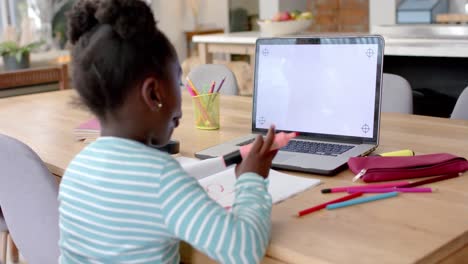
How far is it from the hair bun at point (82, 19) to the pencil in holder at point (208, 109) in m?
0.81

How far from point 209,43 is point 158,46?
3171mm

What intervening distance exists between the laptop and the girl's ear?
0.45 metres

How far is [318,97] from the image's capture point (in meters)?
1.54

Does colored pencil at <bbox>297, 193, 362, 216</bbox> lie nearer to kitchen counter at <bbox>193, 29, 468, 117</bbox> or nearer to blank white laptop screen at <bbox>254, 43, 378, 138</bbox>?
blank white laptop screen at <bbox>254, 43, 378, 138</bbox>

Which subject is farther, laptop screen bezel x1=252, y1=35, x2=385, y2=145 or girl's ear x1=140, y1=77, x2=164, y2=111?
laptop screen bezel x1=252, y1=35, x2=385, y2=145

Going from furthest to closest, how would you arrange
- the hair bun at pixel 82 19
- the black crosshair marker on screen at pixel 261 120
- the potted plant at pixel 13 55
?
the potted plant at pixel 13 55 < the black crosshair marker on screen at pixel 261 120 < the hair bun at pixel 82 19

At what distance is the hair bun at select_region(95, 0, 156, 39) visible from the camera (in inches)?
37.1

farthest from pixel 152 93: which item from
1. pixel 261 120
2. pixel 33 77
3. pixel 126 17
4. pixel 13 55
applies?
pixel 13 55

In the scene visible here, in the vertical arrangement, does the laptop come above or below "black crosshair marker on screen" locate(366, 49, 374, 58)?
below

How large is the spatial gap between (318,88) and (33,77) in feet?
7.99

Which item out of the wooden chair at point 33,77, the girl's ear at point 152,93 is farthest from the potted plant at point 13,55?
the girl's ear at point 152,93

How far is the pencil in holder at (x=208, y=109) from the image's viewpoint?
182 cm

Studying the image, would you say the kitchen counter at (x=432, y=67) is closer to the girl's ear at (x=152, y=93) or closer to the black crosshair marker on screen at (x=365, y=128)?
the black crosshair marker on screen at (x=365, y=128)

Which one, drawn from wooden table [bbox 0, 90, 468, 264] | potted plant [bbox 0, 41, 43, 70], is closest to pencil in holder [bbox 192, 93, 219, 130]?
wooden table [bbox 0, 90, 468, 264]
